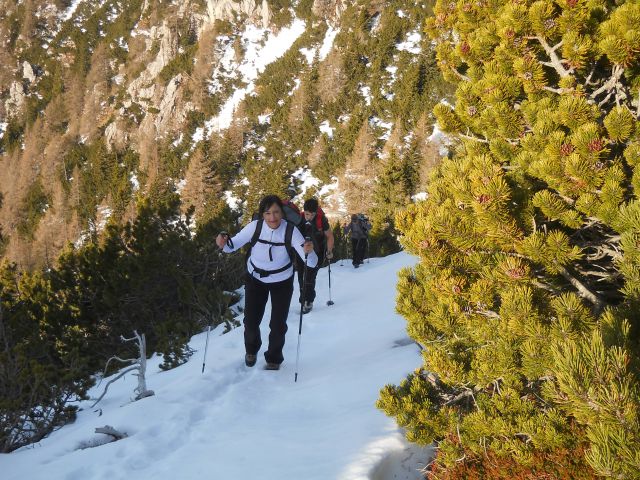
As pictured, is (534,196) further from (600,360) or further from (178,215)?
(178,215)

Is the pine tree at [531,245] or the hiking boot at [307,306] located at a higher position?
the pine tree at [531,245]

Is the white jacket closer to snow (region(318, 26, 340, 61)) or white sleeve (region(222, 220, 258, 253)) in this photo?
white sleeve (region(222, 220, 258, 253))

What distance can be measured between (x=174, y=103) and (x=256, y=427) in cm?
8925

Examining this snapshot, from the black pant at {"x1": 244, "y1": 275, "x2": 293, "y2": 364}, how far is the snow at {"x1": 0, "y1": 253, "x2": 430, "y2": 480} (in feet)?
0.91

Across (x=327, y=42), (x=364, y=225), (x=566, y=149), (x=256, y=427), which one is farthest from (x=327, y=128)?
(x=566, y=149)

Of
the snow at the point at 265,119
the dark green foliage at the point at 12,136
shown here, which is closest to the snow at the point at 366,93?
the snow at the point at 265,119

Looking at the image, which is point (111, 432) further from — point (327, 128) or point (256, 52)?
point (256, 52)

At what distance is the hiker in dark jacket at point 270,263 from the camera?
388 centimetres

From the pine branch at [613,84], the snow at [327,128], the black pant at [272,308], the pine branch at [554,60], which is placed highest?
the snow at [327,128]

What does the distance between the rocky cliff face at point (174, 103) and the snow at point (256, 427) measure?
113 ft

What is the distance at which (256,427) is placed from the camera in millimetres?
3125

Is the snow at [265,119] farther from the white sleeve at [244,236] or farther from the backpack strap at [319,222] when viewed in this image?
the white sleeve at [244,236]

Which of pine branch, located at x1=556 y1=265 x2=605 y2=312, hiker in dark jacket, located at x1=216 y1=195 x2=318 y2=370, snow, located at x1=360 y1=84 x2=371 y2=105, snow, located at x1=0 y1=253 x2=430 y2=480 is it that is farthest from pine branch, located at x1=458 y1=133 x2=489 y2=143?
snow, located at x1=360 y1=84 x2=371 y2=105

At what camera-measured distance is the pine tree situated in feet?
5.54
